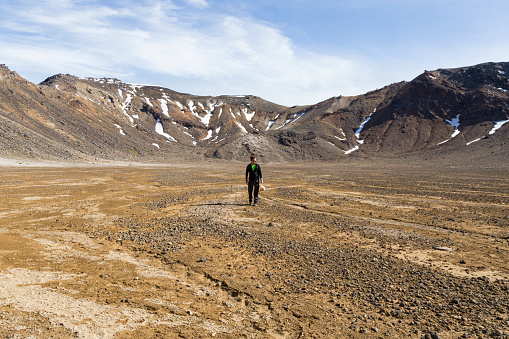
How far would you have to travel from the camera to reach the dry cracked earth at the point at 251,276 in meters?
5.07

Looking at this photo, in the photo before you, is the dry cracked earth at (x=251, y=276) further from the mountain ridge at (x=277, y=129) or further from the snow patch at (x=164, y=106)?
the snow patch at (x=164, y=106)

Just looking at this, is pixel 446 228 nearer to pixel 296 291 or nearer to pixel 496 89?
pixel 296 291

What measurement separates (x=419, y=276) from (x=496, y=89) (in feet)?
497

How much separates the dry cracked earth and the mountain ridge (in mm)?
61087

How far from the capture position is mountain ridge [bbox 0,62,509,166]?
3091 inches

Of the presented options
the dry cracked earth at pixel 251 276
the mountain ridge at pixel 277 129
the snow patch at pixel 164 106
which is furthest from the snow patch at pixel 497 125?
the snow patch at pixel 164 106

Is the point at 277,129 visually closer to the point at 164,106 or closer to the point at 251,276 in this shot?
the point at 164,106

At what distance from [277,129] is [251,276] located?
123573 mm

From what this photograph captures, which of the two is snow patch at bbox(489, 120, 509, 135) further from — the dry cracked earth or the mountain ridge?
the dry cracked earth

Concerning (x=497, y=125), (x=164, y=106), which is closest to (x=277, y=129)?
(x=497, y=125)

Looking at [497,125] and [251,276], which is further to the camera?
[497,125]

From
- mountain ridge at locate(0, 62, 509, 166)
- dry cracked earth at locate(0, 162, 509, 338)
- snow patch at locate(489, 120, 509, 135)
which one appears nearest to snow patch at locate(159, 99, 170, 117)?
mountain ridge at locate(0, 62, 509, 166)

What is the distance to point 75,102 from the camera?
349ft

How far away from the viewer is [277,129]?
129 m
